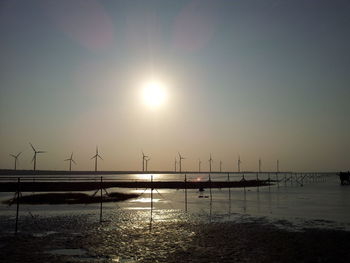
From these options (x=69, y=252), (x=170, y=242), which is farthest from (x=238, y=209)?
(x=69, y=252)

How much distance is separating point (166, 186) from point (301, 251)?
264ft

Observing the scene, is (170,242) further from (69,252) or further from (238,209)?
(238,209)

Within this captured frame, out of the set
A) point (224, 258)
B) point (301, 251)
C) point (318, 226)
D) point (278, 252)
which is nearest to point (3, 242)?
point (224, 258)

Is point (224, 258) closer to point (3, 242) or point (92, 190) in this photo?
point (3, 242)

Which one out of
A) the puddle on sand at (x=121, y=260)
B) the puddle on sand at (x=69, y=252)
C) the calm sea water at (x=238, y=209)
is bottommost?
the calm sea water at (x=238, y=209)

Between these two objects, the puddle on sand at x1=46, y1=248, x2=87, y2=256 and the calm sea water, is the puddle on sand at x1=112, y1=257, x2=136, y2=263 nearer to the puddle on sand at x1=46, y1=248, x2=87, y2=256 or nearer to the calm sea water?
the puddle on sand at x1=46, y1=248, x2=87, y2=256


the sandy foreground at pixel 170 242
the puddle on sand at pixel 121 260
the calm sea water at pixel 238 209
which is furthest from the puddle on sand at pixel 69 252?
the calm sea water at pixel 238 209

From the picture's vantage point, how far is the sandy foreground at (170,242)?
57.5 feet

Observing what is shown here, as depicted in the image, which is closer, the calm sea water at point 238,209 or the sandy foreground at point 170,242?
the sandy foreground at point 170,242

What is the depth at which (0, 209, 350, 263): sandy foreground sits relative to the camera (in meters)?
17.5

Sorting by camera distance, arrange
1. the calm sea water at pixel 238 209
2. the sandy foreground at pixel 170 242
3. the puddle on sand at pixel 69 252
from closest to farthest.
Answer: the sandy foreground at pixel 170 242
the puddle on sand at pixel 69 252
the calm sea water at pixel 238 209

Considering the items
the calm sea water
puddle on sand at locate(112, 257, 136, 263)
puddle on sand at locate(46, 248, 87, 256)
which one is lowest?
the calm sea water

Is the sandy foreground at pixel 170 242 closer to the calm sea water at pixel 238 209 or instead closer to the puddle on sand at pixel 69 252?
the puddle on sand at pixel 69 252

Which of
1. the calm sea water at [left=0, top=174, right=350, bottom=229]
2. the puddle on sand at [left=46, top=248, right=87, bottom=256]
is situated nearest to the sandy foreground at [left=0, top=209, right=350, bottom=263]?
the puddle on sand at [left=46, top=248, right=87, bottom=256]
